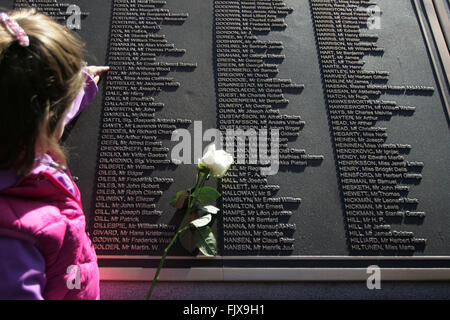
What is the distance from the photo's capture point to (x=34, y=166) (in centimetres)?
133


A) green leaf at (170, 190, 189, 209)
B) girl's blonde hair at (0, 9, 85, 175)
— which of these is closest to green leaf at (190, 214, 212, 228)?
green leaf at (170, 190, 189, 209)

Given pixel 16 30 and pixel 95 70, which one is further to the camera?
pixel 95 70

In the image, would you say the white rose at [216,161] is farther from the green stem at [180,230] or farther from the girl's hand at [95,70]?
the girl's hand at [95,70]

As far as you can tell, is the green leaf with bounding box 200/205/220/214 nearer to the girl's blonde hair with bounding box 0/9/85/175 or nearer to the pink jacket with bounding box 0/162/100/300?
the pink jacket with bounding box 0/162/100/300

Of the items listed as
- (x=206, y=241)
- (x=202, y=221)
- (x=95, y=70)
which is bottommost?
(x=206, y=241)

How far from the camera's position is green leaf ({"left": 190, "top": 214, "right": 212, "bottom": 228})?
1758 mm

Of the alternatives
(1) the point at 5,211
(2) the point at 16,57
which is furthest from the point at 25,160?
(2) the point at 16,57

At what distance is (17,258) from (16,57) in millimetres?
775

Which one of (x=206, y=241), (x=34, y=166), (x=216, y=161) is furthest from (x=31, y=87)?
(x=206, y=241)

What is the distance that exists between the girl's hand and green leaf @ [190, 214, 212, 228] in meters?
1.21

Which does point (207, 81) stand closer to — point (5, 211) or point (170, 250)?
point (170, 250)

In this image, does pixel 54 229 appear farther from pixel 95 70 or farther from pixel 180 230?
pixel 95 70

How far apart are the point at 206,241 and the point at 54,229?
775 mm

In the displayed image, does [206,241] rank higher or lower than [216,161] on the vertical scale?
lower
